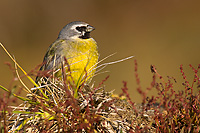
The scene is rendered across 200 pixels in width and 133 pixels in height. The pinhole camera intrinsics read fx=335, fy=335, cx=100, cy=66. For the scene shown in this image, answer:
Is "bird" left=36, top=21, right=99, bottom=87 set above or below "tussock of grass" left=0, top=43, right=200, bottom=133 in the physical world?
above

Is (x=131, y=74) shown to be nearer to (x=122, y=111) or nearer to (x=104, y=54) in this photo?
(x=104, y=54)

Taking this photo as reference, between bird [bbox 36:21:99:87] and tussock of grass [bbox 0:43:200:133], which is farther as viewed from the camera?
bird [bbox 36:21:99:87]

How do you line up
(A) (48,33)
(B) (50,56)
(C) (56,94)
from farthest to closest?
1. (A) (48,33)
2. (B) (50,56)
3. (C) (56,94)

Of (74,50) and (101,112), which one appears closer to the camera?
(101,112)

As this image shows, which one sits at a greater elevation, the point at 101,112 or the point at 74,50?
the point at 74,50

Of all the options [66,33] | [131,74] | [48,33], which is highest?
[66,33]

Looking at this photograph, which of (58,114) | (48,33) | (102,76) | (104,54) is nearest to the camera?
(58,114)

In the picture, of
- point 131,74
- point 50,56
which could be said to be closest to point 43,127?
point 50,56

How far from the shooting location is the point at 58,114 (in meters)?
2.58

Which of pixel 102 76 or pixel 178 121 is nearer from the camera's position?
pixel 178 121

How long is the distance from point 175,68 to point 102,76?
194cm

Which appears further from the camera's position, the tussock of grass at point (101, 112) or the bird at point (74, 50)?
the bird at point (74, 50)

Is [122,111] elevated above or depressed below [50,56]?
below

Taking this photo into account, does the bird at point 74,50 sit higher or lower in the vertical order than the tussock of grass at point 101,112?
higher
